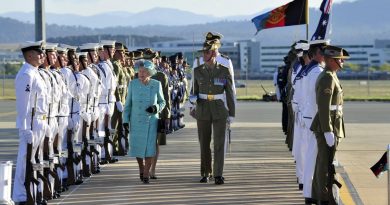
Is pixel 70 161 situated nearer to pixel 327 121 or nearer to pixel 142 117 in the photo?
pixel 142 117

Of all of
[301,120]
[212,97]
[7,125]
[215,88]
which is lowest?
[7,125]

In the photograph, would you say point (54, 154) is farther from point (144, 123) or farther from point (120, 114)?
point (120, 114)

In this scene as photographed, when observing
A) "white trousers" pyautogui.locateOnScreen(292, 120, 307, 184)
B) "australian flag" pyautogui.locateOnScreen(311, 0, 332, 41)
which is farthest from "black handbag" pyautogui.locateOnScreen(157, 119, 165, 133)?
"australian flag" pyautogui.locateOnScreen(311, 0, 332, 41)

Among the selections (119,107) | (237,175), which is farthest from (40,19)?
(237,175)

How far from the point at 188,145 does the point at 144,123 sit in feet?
20.6

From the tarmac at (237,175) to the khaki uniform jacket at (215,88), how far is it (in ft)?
3.37

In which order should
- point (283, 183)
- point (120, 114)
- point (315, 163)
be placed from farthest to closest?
point (120, 114) < point (283, 183) < point (315, 163)

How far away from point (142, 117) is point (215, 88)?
3.93 feet

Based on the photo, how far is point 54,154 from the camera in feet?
Answer: 44.2

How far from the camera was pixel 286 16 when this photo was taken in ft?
66.1

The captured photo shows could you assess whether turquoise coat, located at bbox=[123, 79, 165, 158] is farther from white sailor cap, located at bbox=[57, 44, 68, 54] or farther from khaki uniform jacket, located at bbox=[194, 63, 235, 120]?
white sailor cap, located at bbox=[57, 44, 68, 54]

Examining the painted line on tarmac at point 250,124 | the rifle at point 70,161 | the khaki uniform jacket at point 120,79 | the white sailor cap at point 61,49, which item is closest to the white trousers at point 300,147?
the rifle at point 70,161

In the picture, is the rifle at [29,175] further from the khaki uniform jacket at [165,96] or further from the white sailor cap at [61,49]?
the khaki uniform jacket at [165,96]

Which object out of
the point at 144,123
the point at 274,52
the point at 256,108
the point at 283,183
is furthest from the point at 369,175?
the point at 274,52
